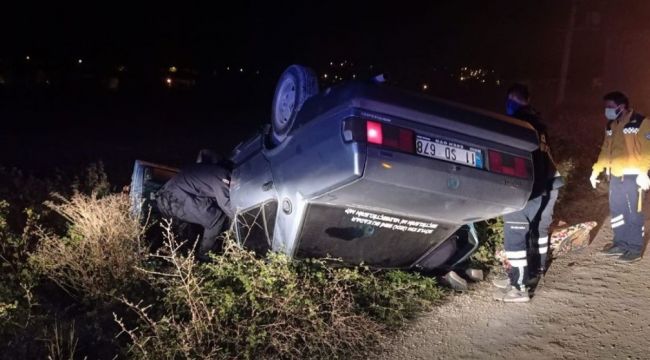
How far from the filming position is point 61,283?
14.3 ft

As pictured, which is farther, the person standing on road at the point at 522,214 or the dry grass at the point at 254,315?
the person standing on road at the point at 522,214

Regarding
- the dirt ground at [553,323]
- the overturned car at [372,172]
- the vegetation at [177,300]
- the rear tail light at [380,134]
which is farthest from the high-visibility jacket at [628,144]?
the rear tail light at [380,134]

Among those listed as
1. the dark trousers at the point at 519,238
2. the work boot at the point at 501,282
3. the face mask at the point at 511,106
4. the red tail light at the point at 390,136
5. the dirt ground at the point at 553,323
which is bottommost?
the dirt ground at the point at 553,323

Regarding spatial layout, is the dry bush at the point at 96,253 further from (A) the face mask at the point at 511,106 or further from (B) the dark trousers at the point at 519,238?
(A) the face mask at the point at 511,106

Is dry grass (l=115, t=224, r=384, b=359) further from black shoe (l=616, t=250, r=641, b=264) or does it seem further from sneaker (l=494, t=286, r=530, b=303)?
black shoe (l=616, t=250, r=641, b=264)

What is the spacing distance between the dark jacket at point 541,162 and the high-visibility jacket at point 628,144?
100 centimetres

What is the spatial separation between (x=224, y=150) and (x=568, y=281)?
10384mm

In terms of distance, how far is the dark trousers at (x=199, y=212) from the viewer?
477cm

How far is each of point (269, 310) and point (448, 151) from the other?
1584 millimetres

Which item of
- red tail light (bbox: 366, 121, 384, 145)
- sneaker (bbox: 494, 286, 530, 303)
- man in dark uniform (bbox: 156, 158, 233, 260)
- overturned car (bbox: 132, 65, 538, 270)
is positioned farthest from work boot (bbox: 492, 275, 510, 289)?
man in dark uniform (bbox: 156, 158, 233, 260)

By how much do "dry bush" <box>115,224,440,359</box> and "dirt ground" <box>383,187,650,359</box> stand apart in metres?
0.27

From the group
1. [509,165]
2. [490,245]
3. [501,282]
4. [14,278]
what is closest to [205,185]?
[14,278]

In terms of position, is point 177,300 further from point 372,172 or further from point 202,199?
point 372,172

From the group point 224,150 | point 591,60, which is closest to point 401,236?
point 224,150
